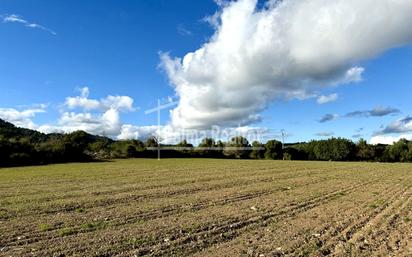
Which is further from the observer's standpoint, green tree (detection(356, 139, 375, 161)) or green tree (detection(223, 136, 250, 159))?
green tree (detection(223, 136, 250, 159))

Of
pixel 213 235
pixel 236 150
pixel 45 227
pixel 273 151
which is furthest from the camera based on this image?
pixel 236 150

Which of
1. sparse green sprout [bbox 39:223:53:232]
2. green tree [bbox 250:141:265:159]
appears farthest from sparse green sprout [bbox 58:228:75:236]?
green tree [bbox 250:141:265:159]

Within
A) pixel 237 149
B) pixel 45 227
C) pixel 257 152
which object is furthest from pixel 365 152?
pixel 45 227

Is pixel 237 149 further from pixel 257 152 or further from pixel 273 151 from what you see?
pixel 273 151

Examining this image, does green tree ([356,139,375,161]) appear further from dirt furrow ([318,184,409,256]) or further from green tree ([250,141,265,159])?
dirt furrow ([318,184,409,256])

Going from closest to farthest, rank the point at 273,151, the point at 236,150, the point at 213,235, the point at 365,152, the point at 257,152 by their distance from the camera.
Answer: the point at 213,235 < the point at 365,152 < the point at 273,151 < the point at 257,152 < the point at 236,150

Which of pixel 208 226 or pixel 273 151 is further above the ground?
pixel 273 151

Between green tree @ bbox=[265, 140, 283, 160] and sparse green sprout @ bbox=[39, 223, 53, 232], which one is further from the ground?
green tree @ bbox=[265, 140, 283, 160]

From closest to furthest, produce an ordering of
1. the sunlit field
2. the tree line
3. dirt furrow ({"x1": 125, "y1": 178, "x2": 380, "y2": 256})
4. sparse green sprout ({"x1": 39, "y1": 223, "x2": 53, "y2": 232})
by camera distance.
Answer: dirt furrow ({"x1": 125, "y1": 178, "x2": 380, "y2": 256})
the sunlit field
sparse green sprout ({"x1": 39, "y1": 223, "x2": 53, "y2": 232})
the tree line

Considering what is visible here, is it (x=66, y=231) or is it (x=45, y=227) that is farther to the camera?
(x=45, y=227)

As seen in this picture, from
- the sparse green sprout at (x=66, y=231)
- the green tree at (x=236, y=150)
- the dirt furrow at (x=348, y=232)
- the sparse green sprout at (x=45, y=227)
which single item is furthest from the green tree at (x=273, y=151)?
the sparse green sprout at (x=66, y=231)

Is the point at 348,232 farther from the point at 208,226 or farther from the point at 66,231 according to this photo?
the point at 66,231

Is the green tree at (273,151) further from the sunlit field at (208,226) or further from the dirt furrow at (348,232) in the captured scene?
the dirt furrow at (348,232)

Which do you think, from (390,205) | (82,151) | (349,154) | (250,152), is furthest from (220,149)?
(390,205)
